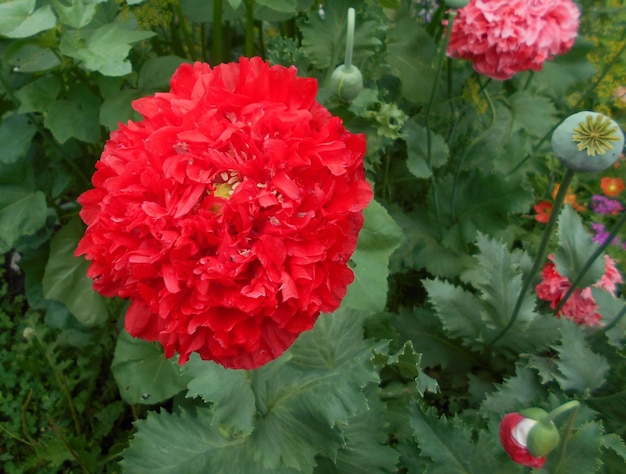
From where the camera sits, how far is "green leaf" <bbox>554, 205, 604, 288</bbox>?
137cm

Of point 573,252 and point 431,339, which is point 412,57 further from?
point 431,339

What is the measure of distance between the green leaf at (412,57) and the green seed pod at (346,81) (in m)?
0.61

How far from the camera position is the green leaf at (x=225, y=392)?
99 cm

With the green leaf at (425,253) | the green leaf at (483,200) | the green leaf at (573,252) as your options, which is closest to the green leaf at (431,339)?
the green leaf at (425,253)

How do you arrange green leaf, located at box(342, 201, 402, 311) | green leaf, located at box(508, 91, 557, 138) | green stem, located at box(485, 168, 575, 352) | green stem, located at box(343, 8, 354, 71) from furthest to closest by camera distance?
green leaf, located at box(508, 91, 557, 138) → green leaf, located at box(342, 201, 402, 311) → green stem, located at box(343, 8, 354, 71) → green stem, located at box(485, 168, 575, 352)

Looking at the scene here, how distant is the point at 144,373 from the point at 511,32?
1288mm

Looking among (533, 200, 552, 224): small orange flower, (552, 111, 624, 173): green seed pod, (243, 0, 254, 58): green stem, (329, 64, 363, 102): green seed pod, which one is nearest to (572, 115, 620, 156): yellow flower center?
(552, 111, 624, 173): green seed pod

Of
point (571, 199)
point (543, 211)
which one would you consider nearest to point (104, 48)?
point (543, 211)

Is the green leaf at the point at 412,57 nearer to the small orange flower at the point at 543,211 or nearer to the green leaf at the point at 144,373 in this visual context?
the small orange flower at the point at 543,211

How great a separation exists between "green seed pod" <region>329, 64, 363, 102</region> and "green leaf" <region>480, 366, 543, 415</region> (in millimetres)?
777

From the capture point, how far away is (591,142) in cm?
75

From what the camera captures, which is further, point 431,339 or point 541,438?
point 431,339

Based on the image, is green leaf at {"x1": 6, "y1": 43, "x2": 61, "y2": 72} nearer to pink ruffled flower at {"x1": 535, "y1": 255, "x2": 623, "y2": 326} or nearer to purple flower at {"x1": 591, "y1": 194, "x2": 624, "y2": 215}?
pink ruffled flower at {"x1": 535, "y1": 255, "x2": 623, "y2": 326}

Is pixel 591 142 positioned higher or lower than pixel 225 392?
higher
